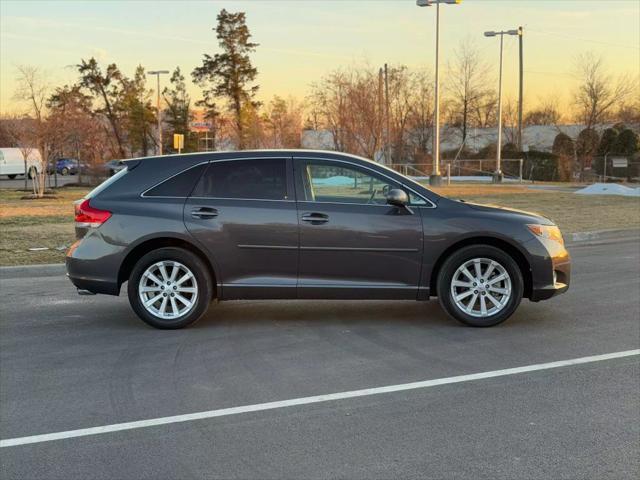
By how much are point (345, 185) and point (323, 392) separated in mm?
2455

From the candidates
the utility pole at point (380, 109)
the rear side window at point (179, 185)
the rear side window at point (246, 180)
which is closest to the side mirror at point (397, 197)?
the rear side window at point (246, 180)

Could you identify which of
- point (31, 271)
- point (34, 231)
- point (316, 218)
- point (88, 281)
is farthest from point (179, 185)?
point (34, 231)

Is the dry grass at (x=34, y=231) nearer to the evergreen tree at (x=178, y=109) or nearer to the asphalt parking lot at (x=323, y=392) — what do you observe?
the asphalt parking lot at (x=323, y=392)

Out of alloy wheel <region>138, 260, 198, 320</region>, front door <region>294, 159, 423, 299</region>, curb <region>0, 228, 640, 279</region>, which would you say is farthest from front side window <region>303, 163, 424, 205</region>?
curb <region>0, 228, 640, 279</region>

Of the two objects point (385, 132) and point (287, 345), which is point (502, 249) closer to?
point (287, 345)

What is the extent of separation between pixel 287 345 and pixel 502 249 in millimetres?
2324

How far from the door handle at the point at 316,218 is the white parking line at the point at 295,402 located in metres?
2.04

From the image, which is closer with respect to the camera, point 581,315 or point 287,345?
point 287,345

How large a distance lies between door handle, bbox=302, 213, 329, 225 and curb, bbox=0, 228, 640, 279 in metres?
5.08

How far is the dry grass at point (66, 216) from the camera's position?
11.6 metres

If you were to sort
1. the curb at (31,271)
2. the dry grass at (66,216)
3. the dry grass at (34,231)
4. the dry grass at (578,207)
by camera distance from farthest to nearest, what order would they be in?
the dry grass at (578,207), the dry grass at (66,216), the dry grass at (34,231), the curb at (31,271)

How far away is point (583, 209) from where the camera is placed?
64.5 ft

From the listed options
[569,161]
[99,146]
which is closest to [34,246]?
[99,146]

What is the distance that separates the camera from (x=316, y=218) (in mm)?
6453
